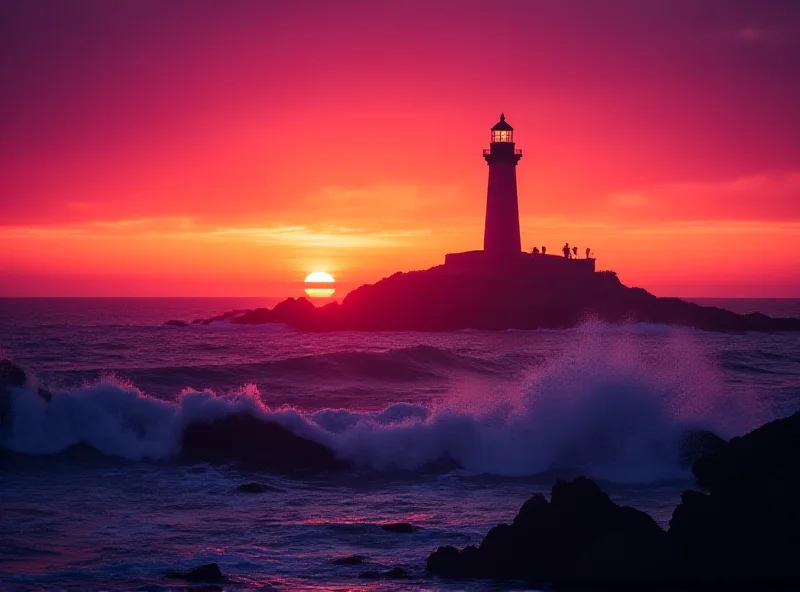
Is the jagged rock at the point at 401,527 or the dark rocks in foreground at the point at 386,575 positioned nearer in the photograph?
the dark rocks in foreground at the point at 386,575

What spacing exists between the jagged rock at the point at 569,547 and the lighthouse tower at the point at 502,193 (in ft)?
146

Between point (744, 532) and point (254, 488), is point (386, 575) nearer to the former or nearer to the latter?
point (744, 532)

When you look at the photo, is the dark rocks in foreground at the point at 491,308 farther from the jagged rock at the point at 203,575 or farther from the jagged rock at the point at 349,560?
the jagged rock at the point at 203,575

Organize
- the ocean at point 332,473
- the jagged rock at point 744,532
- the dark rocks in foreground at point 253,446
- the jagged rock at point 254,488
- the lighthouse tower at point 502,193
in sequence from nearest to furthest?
the jagged rock at point 744,532 < the ocean at point 332,473 < the jagged rock at point 254,488 < the dark rocks in foreground at point 253,446 < the lighthouse tower at point 502,193

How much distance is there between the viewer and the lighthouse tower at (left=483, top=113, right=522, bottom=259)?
52.7 meters

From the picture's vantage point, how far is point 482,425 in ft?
53.4

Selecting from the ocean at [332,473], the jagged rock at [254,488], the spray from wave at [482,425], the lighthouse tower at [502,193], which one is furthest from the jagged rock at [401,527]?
the lighthouse tower at [502,193]

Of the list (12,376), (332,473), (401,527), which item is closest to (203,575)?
(401,527)

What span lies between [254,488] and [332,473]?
2084 mm

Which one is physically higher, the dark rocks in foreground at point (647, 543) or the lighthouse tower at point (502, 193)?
the lighthouse tower at point (502, 193)

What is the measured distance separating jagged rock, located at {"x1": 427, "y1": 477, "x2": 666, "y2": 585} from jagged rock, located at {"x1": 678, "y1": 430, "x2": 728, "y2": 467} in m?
6.34

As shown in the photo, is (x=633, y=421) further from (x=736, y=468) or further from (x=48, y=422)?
(x=48, y=422)

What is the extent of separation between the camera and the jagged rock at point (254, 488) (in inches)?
508

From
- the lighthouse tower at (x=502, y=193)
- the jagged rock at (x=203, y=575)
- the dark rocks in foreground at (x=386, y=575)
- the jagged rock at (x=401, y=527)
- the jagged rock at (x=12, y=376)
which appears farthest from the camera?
the lighthouse tower at (x=502, y=193)
